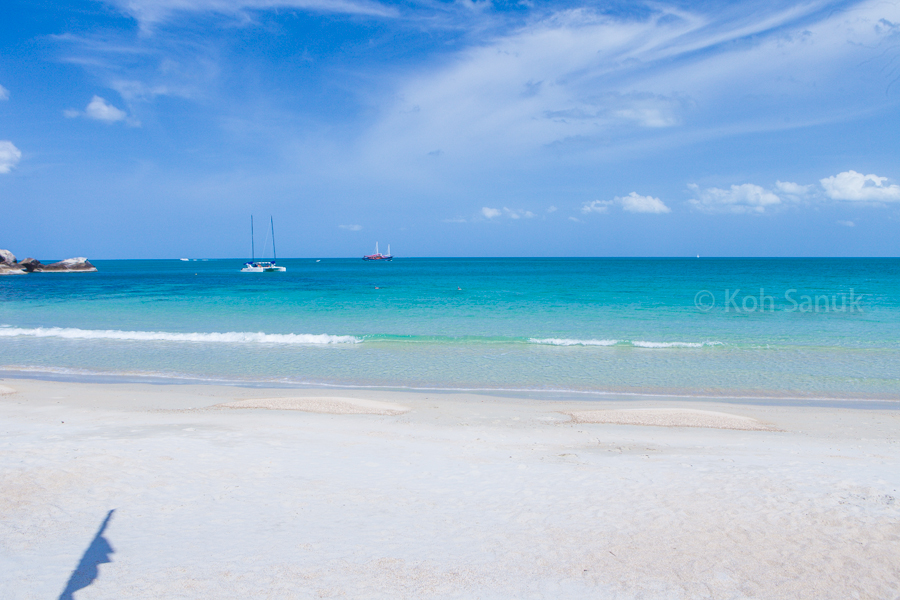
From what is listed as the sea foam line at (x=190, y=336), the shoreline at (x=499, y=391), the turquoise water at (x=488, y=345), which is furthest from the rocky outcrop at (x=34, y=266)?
the shoreline at (x=499, y=391)

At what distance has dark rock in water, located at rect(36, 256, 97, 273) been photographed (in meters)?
86.8

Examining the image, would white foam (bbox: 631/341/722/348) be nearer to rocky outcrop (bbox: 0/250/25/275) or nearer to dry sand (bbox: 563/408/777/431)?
dry sand (bbox: 563/408/777/431)

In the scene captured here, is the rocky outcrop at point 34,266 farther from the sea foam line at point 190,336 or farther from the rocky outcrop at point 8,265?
the sea foam line at point 190,336

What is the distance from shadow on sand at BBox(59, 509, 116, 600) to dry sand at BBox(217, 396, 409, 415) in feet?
18.8

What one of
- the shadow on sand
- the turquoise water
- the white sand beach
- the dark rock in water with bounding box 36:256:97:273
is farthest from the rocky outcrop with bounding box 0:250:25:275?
the shadow on sand

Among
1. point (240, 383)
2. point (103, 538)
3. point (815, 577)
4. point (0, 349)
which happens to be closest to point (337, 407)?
point (240, 383)

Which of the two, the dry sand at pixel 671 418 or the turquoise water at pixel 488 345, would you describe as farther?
the turquoise water at pixel 488 345

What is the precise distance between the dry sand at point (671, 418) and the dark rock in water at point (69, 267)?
10282 cm

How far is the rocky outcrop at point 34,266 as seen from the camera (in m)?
78.8

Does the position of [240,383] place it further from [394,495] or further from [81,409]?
[394,495]

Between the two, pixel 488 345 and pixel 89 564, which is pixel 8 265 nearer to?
pixel 488 345

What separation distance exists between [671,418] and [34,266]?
337ft

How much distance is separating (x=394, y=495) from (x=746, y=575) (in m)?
3.64

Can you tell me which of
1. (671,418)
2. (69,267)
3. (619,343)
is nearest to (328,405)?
(671,418)
